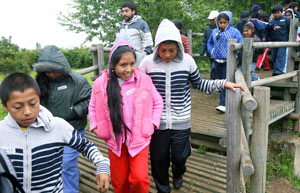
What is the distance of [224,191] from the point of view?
122 inches

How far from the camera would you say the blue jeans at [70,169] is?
268 centimetres

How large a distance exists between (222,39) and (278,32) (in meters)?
3.05

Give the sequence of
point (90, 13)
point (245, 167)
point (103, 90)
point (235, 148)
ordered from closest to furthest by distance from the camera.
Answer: point (245, 167)
point (103, 90)
point (235, 148)
point (90, 13)

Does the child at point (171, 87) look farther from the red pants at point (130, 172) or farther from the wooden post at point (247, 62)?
the wooden post at point (247, 62)

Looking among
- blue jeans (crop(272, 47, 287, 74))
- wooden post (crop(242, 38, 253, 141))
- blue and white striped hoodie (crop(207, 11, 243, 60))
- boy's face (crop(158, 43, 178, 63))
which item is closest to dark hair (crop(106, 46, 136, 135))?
boy's face (crop(158, 43, 178, 63))

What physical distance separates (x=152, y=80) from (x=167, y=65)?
211 mm

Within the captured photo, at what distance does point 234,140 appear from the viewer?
8.89 feet

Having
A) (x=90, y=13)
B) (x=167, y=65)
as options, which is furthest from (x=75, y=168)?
(x=90, y=13)

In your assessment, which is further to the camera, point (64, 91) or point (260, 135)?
point (64, 91)

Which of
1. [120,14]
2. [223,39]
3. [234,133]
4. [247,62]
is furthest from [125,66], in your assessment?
[120,14]

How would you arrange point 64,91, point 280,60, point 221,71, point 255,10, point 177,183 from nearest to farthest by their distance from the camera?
point 64,91 < point 177,183 < point 221,71 < point 280,60 < point 255,10

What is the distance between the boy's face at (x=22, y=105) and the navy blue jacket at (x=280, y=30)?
6735 mm

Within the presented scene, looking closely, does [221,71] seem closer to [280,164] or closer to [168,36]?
[280,164]

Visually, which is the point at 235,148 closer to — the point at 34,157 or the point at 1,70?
the point at 34,157
